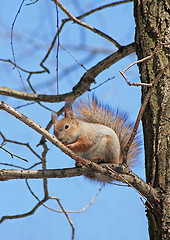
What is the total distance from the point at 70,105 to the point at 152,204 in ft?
2.80

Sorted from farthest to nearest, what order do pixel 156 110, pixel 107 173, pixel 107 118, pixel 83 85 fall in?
pixel 107 118 → pixel 83 85 → pixel 156 110 → pixel 107 173

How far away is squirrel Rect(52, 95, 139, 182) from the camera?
2125mm

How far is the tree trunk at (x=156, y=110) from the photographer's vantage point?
4.92ft

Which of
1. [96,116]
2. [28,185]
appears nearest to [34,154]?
[28,185]

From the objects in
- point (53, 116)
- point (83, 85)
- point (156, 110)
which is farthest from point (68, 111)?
point (156, 110)

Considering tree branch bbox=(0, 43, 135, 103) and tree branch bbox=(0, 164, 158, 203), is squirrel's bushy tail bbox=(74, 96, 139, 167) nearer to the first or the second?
tree branch bbox=(0, 43, 135, 103)

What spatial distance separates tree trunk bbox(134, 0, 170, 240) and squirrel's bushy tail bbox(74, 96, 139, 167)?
58cm

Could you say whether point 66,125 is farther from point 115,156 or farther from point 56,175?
point 56,175

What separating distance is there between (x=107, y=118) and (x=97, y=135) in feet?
0.79

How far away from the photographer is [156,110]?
1.65m

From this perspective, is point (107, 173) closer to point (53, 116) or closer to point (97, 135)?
point (97, 135)

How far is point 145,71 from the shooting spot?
176 centimetres

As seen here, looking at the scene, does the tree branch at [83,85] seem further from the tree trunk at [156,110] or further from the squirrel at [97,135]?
the tree trunk at [156,110]

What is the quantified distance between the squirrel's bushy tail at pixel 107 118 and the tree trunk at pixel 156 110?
0.58 m
